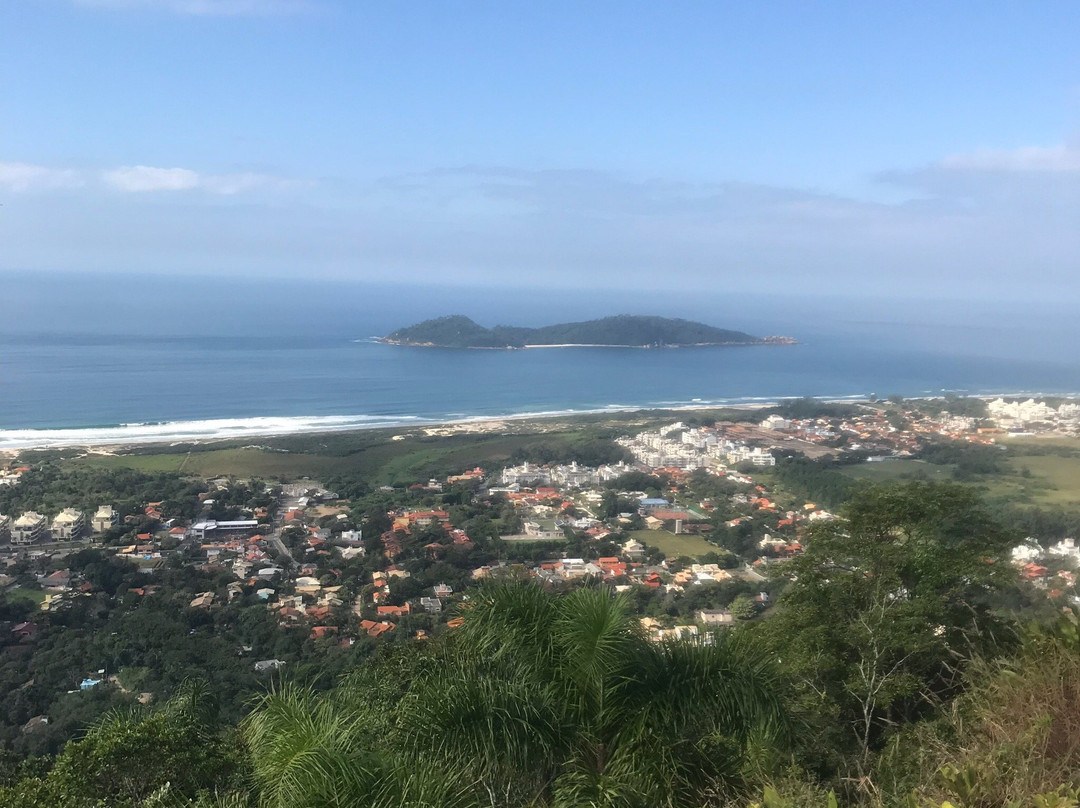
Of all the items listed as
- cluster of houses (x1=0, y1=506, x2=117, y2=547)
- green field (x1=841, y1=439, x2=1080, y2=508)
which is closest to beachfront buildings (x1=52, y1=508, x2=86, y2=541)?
cluster of houses (x1=0, y1=506, x2=117, y2=547)

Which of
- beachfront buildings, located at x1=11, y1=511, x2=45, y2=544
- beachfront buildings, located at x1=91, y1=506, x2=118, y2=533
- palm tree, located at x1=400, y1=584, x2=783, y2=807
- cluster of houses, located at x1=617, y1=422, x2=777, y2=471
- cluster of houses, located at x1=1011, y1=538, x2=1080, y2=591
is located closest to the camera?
palm tree, located at x1=400, y1=584, x2=783, y2=807

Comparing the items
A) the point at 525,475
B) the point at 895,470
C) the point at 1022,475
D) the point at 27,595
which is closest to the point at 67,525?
the point at 27,595

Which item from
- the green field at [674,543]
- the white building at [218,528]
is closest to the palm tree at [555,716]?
the green field at [674,543]

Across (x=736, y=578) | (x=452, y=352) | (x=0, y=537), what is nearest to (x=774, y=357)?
(x=452, y=352)

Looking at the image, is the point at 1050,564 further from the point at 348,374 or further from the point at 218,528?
the point at 348,374

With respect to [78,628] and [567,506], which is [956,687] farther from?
[567,506]

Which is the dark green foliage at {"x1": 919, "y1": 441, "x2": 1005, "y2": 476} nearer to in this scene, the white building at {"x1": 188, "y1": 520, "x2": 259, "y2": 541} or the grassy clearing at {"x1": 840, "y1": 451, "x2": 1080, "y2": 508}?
the grassy clearing at {"x1": 840, "y1": 451, "x2": 1080, "y2": 508}

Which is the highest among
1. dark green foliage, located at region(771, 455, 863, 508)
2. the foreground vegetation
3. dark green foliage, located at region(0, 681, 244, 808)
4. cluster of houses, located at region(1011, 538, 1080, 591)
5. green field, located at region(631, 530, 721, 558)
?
the foreground vegetation

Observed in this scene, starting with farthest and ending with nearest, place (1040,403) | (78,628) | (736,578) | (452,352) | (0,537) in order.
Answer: (452,352) → (1040,403) → (0,537) → (736,578) → (78,628)
